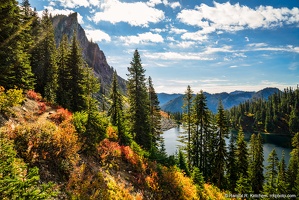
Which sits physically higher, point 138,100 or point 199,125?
point 138,100

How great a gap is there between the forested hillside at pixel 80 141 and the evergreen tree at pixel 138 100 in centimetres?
14

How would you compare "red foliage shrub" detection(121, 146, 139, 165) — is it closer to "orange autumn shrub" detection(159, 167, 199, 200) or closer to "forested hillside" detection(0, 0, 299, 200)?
"forested hillside" detection(0, 0, 299, 200)

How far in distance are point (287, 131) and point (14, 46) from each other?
163457 millimetres

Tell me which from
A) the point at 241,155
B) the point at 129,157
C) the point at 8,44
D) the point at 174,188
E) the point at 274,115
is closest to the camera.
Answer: the point at 174,188

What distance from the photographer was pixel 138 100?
3022cm

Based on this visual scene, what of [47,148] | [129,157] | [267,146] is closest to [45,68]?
[129,157]

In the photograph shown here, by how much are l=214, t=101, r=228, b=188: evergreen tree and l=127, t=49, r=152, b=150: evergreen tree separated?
38.5ft

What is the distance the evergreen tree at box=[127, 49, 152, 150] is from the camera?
29.9 meters

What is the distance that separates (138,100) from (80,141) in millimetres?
16577

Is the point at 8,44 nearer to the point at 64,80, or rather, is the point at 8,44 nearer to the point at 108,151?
the point at 108,151

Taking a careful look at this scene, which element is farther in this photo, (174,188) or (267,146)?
(267,146)

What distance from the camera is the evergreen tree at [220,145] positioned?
110 ft

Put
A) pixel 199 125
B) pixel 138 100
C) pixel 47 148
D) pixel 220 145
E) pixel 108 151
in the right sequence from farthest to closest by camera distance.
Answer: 1. pixel 199 125
2. pixel 220 145
3. pixel 138 100
4. pixel 108 151
5. pixel 47 148

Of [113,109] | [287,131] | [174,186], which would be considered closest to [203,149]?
[113,109]
